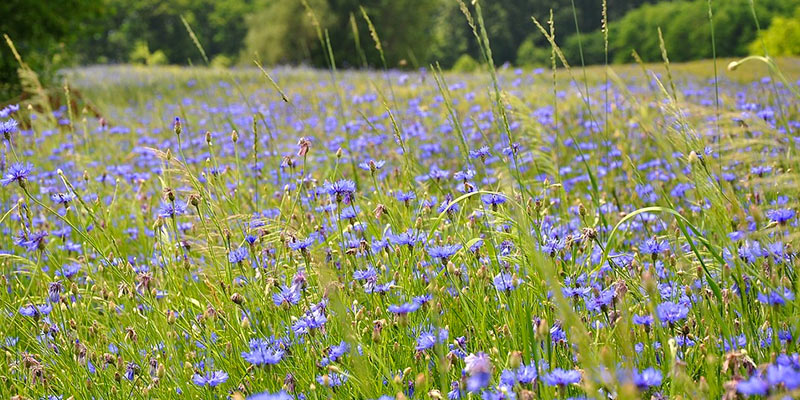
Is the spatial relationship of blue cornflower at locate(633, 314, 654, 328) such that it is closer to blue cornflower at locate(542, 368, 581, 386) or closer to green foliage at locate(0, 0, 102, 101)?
blue cornflower at locate(542, 368, 581, 386)

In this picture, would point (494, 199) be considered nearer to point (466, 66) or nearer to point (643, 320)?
point (643, 320)

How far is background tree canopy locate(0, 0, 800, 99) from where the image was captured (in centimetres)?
1102

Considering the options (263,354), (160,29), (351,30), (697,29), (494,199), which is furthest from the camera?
(160,29)

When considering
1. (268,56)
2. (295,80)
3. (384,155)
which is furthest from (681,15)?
(384,155)

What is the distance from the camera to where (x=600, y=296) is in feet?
5.60

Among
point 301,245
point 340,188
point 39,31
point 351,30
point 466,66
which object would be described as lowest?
point 466,66

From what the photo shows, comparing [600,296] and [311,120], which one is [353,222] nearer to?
[600,296]

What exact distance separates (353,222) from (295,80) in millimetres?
10364

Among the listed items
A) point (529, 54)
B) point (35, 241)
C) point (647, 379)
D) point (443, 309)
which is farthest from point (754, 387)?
point (529, 54)

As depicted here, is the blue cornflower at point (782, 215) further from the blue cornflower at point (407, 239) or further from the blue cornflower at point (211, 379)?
the blue cornflower at point (211, 379)

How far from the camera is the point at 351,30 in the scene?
72.9 feet

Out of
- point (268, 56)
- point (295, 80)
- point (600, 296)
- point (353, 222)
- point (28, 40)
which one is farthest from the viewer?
point (268, 56)

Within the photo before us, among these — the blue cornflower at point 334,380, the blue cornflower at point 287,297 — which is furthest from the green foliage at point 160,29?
the blue cornflower at point 334,380

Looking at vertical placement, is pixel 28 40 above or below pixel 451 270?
above
